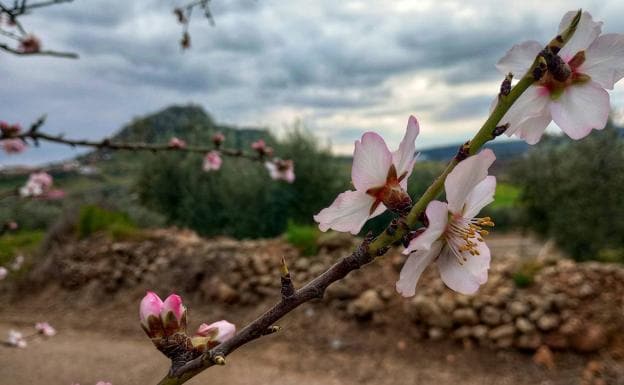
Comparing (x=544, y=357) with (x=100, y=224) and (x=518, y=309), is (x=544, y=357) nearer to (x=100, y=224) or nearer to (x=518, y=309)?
(x=518, y=309)

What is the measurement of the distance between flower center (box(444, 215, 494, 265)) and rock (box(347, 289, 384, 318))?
4630mm

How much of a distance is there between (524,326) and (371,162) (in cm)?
444

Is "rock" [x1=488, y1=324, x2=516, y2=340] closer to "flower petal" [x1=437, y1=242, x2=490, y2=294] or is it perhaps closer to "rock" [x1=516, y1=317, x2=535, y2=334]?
"rock" [x1=516, y1=317, x2=535, y2=334]

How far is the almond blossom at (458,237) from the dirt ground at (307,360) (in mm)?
3961

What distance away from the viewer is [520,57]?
665 mm

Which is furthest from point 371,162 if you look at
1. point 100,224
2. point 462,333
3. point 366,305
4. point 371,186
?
point 100,224

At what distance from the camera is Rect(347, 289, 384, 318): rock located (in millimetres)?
5195

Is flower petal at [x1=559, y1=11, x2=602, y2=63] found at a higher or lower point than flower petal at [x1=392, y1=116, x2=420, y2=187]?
higher

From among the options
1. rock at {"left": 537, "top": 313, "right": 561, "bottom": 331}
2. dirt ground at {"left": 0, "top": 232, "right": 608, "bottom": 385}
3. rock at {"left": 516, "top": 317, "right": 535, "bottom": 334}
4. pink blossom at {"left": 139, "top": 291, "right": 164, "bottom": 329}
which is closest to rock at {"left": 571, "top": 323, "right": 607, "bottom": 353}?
dirt ground at {"left": 0, "top": 232, "right": 608, "bottom": 385}

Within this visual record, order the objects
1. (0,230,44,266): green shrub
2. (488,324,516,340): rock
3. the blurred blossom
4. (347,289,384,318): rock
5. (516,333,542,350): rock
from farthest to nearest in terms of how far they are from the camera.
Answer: (0,230,44,266): green shrub, the blurred blossom, (347,289,384,318): rock, (488,324,516,340): rock, (516,333,542,350): rock

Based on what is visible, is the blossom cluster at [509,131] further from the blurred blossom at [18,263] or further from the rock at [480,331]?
the blurred blossom at [18,263]

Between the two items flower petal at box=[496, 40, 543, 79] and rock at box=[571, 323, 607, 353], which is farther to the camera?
rock at box=[571, 323, 607, 353]

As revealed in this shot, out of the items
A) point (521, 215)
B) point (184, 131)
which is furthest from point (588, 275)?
point (184, 131)

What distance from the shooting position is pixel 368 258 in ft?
1.84
